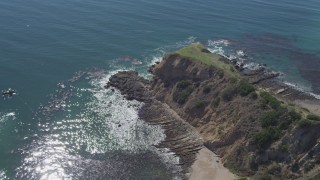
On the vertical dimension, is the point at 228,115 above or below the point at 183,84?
below

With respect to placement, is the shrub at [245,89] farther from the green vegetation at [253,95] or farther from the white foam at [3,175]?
the white foam at [3,175]

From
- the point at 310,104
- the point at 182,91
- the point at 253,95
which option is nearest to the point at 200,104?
the point at 182,91

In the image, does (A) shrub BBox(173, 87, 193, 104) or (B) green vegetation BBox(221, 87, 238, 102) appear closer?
(B) green vegetation BBox(221, 87, 238, 102)

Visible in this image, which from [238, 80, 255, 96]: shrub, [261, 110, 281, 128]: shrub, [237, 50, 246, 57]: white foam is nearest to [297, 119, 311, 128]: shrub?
[261, 110, 281, 128]: shrub

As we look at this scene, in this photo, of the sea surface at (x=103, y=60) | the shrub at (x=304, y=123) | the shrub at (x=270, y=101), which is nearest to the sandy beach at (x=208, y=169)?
the sea surface at (x=103, y=60)

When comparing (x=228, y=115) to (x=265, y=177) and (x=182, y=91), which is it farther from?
(x=265, y=177)

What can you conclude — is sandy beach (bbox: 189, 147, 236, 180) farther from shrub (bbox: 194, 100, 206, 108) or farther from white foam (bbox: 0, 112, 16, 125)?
white foam (bbox: 0, 112, 16, 125)
